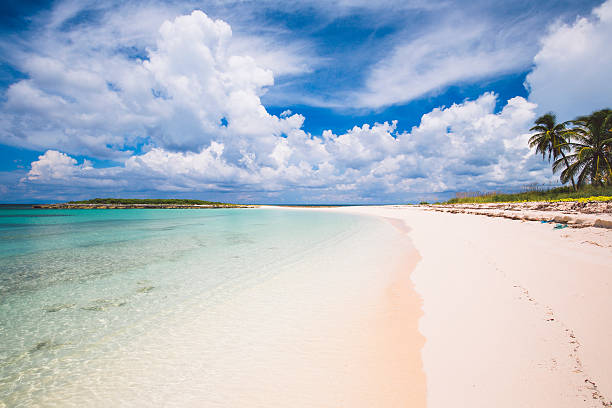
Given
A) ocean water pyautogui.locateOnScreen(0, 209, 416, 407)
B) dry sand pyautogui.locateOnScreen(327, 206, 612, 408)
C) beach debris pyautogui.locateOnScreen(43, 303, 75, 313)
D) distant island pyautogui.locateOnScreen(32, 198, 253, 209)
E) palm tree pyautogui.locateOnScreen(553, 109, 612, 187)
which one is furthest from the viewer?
distant island pyautogui.locateOnScreen(32, 198, 253, 209)

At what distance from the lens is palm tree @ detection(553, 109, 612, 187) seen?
25672mm

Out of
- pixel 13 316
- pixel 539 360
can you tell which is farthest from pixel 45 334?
pixel 539 360

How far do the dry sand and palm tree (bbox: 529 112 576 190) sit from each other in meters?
34.3

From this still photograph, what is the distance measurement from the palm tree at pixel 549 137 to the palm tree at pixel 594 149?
6.36 ft

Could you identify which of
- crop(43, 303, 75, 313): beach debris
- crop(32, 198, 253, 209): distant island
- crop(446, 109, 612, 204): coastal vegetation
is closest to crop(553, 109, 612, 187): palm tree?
crop(446, 109, 612, 204): coastal vegetation

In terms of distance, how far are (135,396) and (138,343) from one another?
125 cm

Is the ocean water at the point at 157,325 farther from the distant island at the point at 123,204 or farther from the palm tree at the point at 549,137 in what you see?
Answer: the distant island at the point at 123,204

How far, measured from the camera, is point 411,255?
8805mm

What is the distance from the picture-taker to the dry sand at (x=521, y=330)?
2205mm

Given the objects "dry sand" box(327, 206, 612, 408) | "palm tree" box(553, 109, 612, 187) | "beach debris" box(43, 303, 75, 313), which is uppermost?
"palm tree" box(553, 109, 612, 187)

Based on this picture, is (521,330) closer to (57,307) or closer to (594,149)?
(57,307)

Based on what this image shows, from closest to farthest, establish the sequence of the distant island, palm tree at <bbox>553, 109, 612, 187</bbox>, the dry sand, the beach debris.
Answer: the dry sand, the beach debris, palm tree at <bbox>553, 109, 612, 187</bbox>, the distant island

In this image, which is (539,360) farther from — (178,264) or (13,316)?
(178,264)

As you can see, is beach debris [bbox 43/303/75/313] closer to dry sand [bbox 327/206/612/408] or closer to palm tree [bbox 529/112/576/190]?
dry sand [bbox 327/206/612/408]
